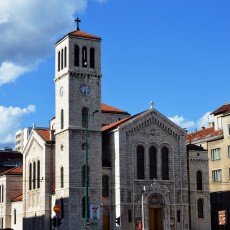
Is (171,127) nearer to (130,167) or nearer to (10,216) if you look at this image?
(130,167)

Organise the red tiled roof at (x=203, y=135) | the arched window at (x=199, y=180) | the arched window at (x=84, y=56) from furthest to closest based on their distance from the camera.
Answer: the red tiled roof at (x=203, y=135)
the arched window at (x=199, y=180)
the arched window at (x=84, y=56)

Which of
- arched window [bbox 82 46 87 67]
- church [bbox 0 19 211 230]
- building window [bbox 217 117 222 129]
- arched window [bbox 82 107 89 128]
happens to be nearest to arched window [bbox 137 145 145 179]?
church [bbox 0 19 211 230]

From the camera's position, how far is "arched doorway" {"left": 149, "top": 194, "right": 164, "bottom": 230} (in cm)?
7644

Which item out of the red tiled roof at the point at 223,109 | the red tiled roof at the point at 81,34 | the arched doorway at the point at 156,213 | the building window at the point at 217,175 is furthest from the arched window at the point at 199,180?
the red tiled roof at the point at 81,34

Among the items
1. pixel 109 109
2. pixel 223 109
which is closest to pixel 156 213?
pixel 109 109

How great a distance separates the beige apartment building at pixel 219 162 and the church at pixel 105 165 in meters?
8.44

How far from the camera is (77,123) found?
75.1m

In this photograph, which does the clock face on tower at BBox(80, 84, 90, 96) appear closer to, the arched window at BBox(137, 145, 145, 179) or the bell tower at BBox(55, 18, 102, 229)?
the bell tower at BBox(55, 18, 102, 229)

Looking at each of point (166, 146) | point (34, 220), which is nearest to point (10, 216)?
point (34, 220)

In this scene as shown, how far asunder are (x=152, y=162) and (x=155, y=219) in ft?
22.7

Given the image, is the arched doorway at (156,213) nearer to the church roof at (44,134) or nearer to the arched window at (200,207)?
the arched window at (200,207)

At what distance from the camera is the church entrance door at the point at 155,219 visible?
76.5 m

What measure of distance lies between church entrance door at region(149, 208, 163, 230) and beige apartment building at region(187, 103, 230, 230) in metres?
15.1

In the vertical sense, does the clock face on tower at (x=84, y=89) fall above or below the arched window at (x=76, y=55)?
below
